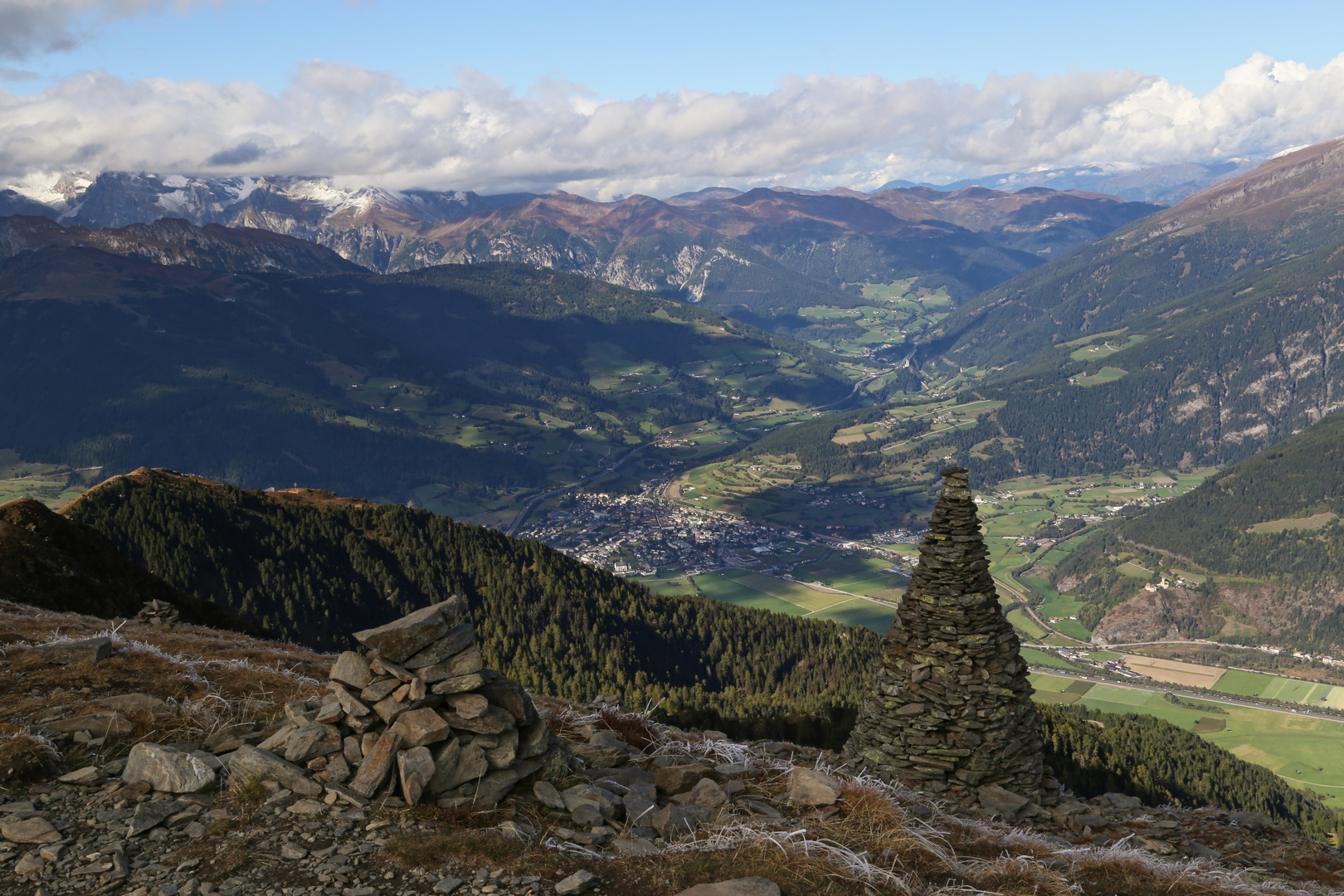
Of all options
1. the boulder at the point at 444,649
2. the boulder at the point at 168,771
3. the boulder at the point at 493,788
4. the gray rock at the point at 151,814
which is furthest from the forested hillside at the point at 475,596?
the gray rock at the point at 151,814

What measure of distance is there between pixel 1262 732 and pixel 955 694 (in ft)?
645

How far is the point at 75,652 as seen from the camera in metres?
22.0

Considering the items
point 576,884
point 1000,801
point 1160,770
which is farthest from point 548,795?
point 1160,770

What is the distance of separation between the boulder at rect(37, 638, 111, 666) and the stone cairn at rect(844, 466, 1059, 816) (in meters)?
22.3

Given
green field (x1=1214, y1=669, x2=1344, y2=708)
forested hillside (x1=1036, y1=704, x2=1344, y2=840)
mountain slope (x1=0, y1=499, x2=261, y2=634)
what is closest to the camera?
mountain slope (x1=0, y1=499, x2=261, y2=634)

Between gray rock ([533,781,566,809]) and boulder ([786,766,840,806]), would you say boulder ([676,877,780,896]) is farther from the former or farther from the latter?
boulder ([786,766,840,806])

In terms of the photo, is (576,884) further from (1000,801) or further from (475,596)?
(475,596)

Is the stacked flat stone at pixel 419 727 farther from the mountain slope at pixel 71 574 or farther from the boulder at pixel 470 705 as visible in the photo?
the mountain slope at pixel 71 574

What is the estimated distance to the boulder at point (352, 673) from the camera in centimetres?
1549

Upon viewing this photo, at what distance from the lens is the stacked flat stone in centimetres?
1436

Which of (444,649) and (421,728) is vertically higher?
(444,649)

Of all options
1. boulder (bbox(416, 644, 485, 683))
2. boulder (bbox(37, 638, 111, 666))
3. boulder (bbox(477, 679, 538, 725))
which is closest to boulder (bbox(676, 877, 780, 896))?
boulder (bbox(477, 679, 538, 725))

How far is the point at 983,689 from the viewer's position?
23.0m

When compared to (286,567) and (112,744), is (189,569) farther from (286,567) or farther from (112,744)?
(112,744)
